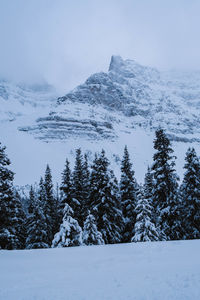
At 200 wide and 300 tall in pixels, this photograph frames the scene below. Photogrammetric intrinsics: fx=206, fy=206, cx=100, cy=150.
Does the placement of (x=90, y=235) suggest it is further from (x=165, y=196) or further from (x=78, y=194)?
(x=78, y=194)

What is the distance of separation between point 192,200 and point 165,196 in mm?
2862

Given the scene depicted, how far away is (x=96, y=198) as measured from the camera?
720 inches

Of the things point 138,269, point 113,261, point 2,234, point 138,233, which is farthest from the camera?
point 138,233

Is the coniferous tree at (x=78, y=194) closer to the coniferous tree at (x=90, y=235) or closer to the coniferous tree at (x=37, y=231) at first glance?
the coniferous tree at (x=37, y=231)

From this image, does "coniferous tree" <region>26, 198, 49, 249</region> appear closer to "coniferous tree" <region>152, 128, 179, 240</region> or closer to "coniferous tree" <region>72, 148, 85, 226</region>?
"coniferous tree" <region>72, 148, 85, 226</region>

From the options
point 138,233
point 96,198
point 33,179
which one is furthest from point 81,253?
point 33,179

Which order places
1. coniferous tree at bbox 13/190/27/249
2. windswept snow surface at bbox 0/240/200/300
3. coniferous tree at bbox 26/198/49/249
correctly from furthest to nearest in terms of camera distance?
1. coniferous tree at bbox 26/198/49/249
2. coniferous tree at bbox 13/190/27/249
3. windswept snow surface at bbox 0/240/200/300

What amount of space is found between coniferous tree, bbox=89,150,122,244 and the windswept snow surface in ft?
34.6

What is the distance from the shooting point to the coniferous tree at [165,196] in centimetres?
1631

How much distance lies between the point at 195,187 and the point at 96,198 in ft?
29.0

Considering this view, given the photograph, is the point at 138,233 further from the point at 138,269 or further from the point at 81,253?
the point at 138,269

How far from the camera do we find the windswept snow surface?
155 inches

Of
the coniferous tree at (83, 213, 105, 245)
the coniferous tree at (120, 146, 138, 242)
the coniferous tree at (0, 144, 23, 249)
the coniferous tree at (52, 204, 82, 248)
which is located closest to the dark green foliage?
the coniferous tree at (120, 146, 138, 242)

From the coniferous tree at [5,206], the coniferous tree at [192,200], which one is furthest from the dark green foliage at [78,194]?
the coniferous tree at [192,200]
